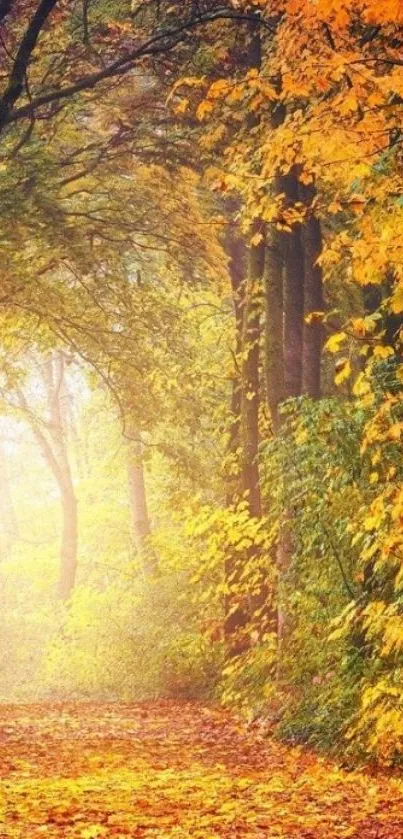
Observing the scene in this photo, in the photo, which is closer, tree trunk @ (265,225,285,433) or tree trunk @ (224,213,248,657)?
tree trunk @ (265,225,285,433)

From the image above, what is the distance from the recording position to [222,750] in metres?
10.5

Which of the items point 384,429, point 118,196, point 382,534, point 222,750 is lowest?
point 222,750

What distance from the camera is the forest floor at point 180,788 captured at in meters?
6.51

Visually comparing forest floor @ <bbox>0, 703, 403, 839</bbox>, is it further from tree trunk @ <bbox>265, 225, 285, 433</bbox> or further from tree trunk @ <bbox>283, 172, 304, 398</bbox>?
tree trunk @ <bbox>283, 172, 304, 398</bbox>

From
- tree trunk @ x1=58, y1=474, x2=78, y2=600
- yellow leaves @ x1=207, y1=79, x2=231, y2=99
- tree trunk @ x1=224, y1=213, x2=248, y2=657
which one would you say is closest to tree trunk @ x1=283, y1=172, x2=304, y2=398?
tree trunk @ x1=224, y1=213, x2=248, y2=657

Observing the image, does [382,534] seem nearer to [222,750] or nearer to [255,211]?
[222,750]

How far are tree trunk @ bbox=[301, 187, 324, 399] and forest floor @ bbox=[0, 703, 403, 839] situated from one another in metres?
4.27

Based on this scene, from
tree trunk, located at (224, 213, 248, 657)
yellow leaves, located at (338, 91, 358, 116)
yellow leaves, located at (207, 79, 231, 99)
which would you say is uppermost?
yellow leaves, located at (207, 79, 231, 99)

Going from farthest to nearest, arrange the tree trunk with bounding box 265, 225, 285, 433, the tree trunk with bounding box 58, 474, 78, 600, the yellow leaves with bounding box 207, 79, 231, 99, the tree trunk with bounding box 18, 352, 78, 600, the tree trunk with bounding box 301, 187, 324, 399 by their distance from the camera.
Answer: the tree trunk with bounding box 58, 474, 78, 600 → the tree trunk with bounding box 18, 352, 78, 600 → the tree trunk with bounding box 301, 187, 324, 399 → the tree trunk with bounding box 265, 225, 285, 433 → the yellow leaves with bounding box 207, 79, 231, 99

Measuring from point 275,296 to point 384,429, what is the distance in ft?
17.0

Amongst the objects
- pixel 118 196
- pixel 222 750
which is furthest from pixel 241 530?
pixel 118 196

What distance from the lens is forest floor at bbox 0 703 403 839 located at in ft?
21.4

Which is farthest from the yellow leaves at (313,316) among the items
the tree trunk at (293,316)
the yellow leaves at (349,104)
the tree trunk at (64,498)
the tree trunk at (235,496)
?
the tree trunk at (64,498)

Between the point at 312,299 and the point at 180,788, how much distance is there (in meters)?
7.50
